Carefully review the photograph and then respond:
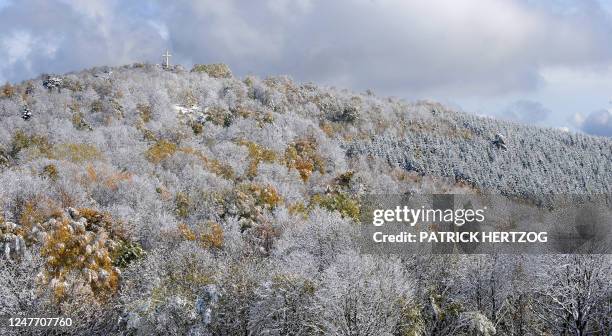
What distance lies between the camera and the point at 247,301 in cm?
3478

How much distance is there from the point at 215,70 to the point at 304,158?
42.4m

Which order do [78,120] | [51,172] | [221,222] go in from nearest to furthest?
1. [51,172]
2. [221,222]
3. [78,120]

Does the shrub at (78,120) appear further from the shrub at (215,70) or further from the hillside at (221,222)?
the shrub at (215,70)

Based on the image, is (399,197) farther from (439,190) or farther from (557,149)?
(557,149)

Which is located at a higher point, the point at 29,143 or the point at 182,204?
the point at 29,143

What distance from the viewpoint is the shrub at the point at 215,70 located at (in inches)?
4638

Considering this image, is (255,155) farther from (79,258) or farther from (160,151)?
(79,258)

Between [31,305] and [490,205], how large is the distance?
73.4 m

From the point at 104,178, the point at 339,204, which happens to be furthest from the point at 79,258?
the point at 339,204

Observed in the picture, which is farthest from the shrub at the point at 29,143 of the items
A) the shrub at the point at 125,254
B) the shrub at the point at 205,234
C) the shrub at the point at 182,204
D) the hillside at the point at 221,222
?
the shrub at the point at 125,254

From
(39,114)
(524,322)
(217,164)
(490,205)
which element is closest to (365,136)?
(490,205)

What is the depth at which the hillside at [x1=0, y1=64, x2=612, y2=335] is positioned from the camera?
110 ft

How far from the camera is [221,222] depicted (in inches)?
2127

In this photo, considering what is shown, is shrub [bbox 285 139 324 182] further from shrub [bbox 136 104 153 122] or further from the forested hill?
shrub [bbox 136 104 153 122]
